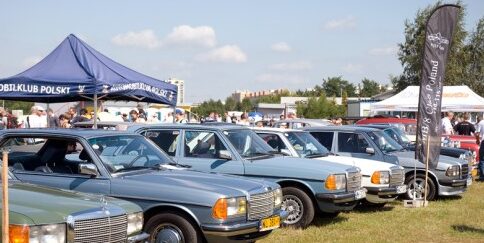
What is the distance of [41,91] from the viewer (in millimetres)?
12453

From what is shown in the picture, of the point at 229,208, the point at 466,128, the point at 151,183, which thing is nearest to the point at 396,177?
the point at 229,208

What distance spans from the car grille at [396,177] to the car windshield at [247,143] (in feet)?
8.08

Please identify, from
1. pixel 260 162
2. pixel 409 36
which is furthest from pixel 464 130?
pixel 409 36

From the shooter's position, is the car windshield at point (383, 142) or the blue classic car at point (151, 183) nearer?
the blue classic car at point (151, 183)

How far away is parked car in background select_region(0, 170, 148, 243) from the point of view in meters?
4.74

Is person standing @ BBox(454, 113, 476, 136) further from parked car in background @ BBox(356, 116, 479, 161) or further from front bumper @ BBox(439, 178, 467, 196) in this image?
front bumper @ BBox(439, 178, 467, 196)

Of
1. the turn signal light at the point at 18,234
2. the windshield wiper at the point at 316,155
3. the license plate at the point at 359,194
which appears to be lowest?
the license plate at the point at 359,194

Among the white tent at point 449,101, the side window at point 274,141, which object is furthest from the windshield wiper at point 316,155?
the white tent at point 449,101

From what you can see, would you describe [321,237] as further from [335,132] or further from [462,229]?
[335,132]

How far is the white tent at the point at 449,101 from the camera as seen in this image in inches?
1077

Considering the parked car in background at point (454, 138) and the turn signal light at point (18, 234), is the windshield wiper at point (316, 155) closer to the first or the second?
the turn signal light at point (18, 234)

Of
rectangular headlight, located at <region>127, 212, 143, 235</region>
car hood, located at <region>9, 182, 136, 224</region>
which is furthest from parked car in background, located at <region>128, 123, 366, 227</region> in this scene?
car hood, located at <region>9, 182, 136, 224</region>

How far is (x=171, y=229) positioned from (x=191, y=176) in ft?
2.39

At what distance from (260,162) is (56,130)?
319 cm
